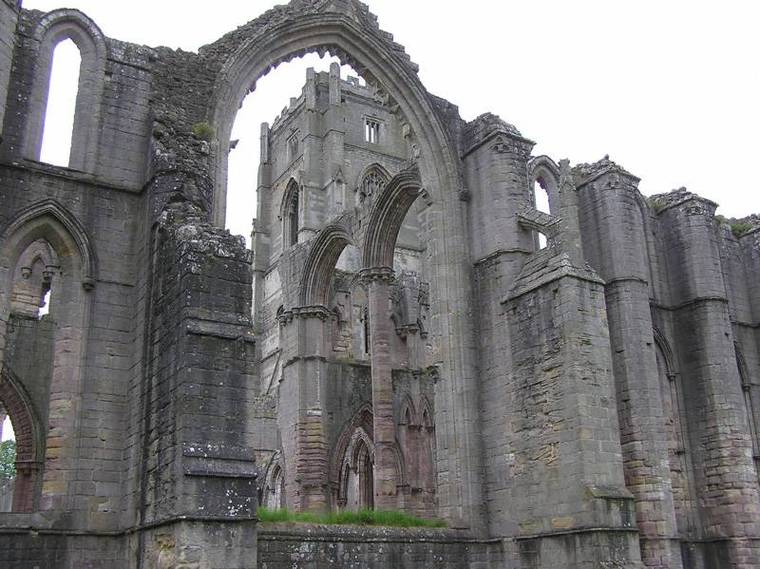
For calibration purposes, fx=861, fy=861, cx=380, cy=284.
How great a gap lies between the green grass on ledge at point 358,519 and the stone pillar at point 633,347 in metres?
3.32

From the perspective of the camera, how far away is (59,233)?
393 inches

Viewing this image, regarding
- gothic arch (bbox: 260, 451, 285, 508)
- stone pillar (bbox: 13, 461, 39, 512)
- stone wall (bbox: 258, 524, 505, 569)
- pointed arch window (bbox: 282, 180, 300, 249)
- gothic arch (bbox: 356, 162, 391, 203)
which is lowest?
stone wall (bbox: 258, 524, 505, 569)

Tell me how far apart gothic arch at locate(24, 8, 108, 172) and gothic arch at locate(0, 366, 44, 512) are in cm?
460

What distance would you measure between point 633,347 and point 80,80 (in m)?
9.30

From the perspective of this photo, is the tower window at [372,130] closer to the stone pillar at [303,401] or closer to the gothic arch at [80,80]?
the stone pillar at [303,401]

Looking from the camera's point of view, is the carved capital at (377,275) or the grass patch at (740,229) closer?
the carved capital at (377,275)

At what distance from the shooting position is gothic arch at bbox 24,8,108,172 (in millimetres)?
10258

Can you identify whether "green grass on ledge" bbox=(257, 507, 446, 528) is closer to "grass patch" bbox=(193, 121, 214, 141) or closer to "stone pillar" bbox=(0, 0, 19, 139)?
"grass patch" bbox=(193, 121, 214, 141)

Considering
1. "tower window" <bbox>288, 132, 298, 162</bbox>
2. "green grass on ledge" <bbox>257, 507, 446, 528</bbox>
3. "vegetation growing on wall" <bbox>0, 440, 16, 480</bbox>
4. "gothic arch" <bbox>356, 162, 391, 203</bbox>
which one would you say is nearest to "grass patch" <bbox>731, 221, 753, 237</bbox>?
"green grass on ledge" <bbox>257, 507, 446, 528</bbox>

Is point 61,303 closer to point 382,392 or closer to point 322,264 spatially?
point 382,392

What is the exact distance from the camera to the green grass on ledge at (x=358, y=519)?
36.5 ft

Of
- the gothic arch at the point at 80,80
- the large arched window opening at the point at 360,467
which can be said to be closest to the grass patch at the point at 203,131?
the gothic arch at the point at 80,80

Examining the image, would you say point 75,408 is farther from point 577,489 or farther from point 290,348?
point 290,348

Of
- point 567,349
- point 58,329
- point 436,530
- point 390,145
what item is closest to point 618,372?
point 567,349
